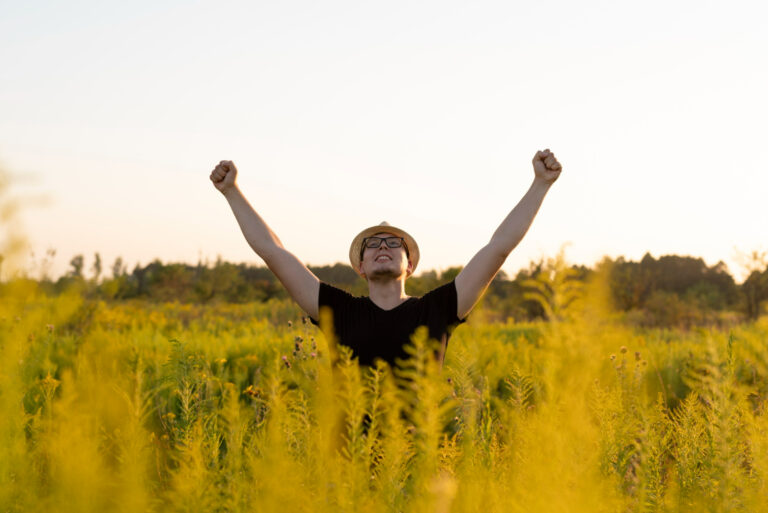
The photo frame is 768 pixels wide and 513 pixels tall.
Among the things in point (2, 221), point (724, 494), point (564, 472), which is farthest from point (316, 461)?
point (724, 494)

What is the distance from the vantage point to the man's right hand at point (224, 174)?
352 centimetres

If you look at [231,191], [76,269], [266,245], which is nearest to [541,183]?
[266,245]

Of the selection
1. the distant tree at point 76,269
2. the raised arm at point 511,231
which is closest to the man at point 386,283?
the raised arm at point 511,231

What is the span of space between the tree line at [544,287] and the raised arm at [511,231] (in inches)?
7.1

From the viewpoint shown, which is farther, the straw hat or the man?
the straw hat

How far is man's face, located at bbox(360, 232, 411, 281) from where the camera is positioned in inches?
139

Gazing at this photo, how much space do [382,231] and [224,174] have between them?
898mm

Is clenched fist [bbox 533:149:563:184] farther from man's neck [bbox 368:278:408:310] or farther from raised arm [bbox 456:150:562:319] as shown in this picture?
man's neck [bbox 368:278:408:310]

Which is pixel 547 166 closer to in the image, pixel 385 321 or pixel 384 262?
pixel 384 262

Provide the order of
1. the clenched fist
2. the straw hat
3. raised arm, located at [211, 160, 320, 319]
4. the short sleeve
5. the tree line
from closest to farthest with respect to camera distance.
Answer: the tree line < the clenched fist < the short sleeve < raised arm, located at [211, 160, 320, 319] < the straw hat

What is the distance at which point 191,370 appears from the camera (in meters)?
2.42

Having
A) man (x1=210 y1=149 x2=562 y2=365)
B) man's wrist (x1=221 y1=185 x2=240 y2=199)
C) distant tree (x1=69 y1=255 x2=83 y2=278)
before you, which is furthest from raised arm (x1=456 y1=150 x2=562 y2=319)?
distant tree (x1=69 y1=255 x2=83 y2=278)

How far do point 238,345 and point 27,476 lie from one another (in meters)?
5.39

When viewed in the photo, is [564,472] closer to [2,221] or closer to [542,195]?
[2,221]
